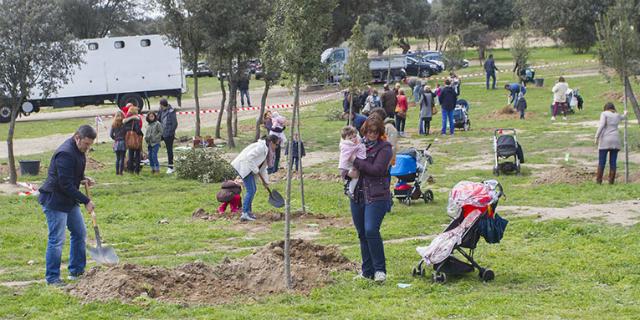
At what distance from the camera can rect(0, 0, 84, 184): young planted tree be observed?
18234 mm

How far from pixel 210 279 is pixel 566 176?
9.99 metres

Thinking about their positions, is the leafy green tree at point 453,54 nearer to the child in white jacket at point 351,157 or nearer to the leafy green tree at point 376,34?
the leafy green tree at point 376,34

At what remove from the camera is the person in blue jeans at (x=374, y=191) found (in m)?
9.49

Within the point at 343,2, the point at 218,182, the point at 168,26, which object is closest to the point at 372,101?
the point at 168,26

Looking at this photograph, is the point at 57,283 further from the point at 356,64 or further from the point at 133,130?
the point at 356,64

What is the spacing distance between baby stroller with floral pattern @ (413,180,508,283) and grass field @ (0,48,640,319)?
0.61ft

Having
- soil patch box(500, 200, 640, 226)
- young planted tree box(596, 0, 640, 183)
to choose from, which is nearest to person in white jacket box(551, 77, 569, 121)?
young planted tree box(596, 0, 640, 183)

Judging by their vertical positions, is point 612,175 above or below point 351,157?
below

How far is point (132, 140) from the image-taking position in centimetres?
2078

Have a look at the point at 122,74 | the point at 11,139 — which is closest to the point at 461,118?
the point at 11,139

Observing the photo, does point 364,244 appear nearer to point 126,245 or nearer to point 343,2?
point 126,245

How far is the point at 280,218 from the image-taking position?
14555 millimetres

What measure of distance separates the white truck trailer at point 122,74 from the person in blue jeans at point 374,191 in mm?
30896

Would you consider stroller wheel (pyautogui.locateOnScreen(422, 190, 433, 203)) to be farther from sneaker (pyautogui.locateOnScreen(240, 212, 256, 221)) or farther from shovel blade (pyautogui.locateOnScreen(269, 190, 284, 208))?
sneaker (pyautogui.locateOnScreen(240, 212, 256, 221))
